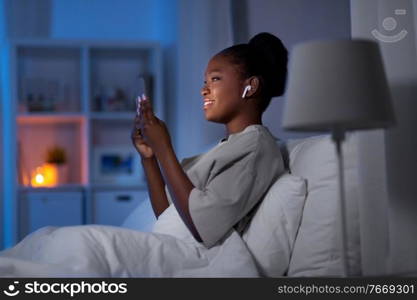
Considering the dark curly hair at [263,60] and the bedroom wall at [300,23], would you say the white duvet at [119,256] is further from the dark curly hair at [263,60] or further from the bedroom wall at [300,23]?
the bedroom wall at [300,23]

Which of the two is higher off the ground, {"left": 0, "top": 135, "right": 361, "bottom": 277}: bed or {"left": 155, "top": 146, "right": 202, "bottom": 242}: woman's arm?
{"left": 155, "top": 146, "right": 202, "bottom": 242}: woman's arm

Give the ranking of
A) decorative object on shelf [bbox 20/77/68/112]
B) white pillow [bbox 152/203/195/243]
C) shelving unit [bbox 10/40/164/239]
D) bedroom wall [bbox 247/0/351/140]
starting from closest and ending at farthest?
1. white pillow [bbox 152/203/195/243]
2. bedroom wall [bbox 247/0/351/140]
3. shelving unit [bbox 10/40/164/239]
4. decorative object on shelf [bbox 20/77/68/112]

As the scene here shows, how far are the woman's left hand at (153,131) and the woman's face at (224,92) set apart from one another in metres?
0.15

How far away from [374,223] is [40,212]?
2559 mm

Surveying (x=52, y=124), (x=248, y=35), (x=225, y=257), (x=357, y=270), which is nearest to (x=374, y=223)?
(x=357, y=270)

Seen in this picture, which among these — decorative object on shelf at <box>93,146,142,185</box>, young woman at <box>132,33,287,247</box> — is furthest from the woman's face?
decorative object on shelf at <box>93,146,142,185</box>

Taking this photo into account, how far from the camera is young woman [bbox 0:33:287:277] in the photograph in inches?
43.7

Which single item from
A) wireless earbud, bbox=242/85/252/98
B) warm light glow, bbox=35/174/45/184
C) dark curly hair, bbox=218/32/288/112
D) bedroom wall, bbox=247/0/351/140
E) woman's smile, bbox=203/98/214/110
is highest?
bedroom wall, bbox=247/0/351/140

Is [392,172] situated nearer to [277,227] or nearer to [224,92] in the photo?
[277,227]

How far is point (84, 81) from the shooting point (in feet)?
11.8

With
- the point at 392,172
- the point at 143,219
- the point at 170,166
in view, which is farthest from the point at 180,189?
the point at 143,219

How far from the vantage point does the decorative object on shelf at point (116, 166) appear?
12.2 ft

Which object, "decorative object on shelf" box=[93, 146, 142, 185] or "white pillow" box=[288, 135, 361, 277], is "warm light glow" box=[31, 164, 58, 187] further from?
"white pillow" box=[288, 135, 361, 277]

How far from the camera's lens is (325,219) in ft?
3.94
